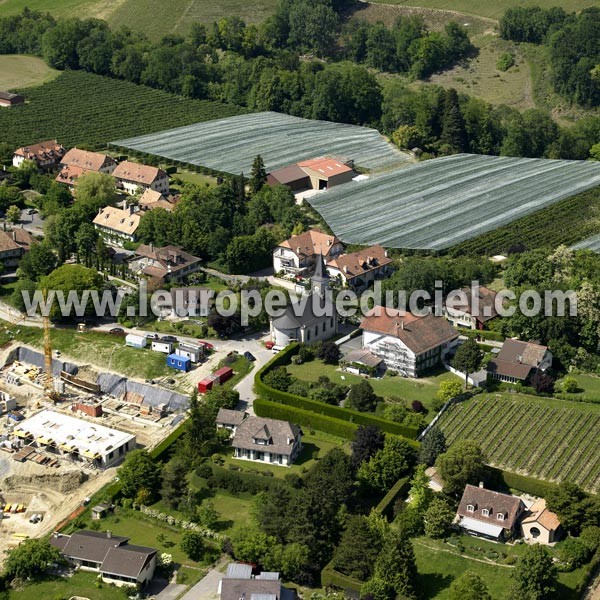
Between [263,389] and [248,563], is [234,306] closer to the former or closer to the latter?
[263,389]

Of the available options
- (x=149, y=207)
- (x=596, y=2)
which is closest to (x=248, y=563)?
(x=149, y=207)

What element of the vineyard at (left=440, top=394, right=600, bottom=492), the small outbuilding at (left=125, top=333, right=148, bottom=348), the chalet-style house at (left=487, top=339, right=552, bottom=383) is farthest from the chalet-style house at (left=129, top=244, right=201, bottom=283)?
the vineyard at (left=440, top=394, right=600, bottom=492)

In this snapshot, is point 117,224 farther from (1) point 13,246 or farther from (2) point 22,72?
(2) point 22,72

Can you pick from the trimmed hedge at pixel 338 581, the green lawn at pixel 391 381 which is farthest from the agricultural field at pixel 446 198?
the trimmed hedge at pixel 338 581

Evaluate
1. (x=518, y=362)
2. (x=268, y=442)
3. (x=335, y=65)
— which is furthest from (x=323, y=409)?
(x=335, y=65)

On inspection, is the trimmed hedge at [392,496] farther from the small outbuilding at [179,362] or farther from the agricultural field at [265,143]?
the agricultural field at [265,143]

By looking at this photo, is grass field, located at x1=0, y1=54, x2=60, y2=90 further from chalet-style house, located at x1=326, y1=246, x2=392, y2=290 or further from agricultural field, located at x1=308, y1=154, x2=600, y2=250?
chalet-style house, located at x1=326, y1=246, x2=392, y2=290

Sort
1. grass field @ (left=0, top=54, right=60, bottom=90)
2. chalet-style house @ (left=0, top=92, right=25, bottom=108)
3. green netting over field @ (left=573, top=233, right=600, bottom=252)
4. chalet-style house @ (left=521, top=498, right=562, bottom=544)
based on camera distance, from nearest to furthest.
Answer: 1. chalet-style house @ (left=521, top=498, right=562, bottom=544)
2. green netting over field @ (left=573, top=233, right=600, bottom=252)
3. chalet-style house @ (left=0, top=92, right=25, bottom=108)
4. grass field @ (left=0, top=54, right=60, bottom=90)
